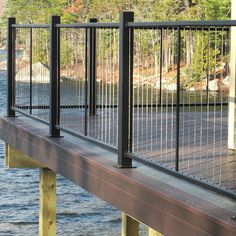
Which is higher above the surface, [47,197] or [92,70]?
[92,70]

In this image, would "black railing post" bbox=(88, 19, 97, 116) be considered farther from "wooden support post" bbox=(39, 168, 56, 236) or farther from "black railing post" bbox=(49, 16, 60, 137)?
"wooden support post" bbox=(39, 168, 56, 236)

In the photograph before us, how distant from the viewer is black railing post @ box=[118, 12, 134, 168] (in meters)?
8.05

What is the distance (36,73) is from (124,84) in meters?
3.88

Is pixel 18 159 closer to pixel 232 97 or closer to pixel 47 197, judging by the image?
pixel 47 197

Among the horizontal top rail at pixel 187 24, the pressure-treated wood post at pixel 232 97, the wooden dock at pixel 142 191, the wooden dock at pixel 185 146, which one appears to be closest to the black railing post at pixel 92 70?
the wooden dock at pixel 185 146

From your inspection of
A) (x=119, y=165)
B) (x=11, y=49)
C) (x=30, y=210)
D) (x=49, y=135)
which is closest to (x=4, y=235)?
(x=30, y=210)

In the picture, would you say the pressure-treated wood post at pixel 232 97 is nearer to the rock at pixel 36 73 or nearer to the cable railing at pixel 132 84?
the cable railing at pixel 132 84

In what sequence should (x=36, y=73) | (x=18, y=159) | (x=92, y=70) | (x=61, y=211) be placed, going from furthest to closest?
1. (x=61, y=211)
2. (x=18, y=159)
3. (x=92, y=70)
4. (x=36, y=73)

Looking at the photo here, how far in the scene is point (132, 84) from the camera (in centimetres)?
811

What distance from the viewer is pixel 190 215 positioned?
675 cm

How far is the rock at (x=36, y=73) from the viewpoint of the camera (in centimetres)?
1124

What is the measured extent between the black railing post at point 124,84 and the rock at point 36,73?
3.01 meters

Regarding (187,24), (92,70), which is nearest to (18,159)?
(92,70)

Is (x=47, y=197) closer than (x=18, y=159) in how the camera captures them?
Yes
